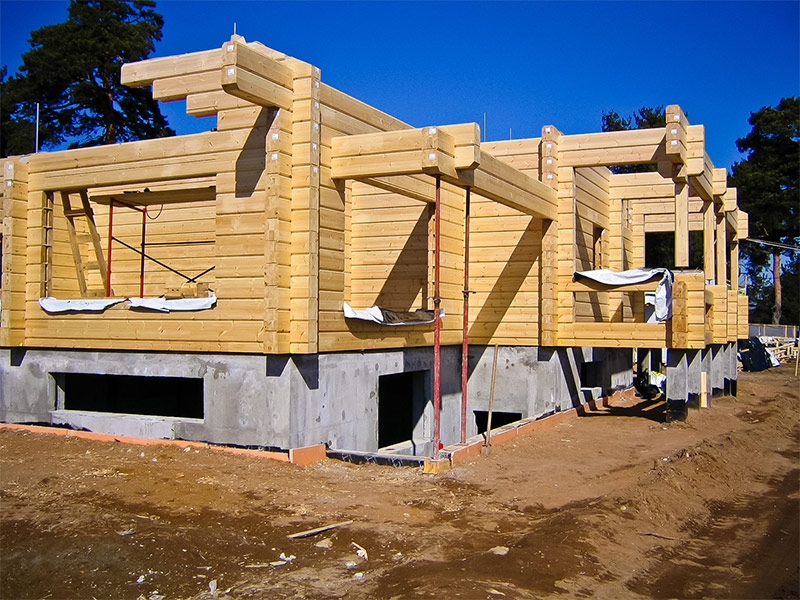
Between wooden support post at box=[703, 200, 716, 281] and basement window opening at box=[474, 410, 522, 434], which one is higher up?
wooden support post at box=[703, 200, 716, 281]

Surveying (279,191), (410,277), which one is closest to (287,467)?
(279,191)

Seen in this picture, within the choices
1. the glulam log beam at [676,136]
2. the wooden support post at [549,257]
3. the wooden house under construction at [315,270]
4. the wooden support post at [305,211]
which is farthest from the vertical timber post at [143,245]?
the glulam log beam at [676,136]

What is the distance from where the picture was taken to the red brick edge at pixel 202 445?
10016mm

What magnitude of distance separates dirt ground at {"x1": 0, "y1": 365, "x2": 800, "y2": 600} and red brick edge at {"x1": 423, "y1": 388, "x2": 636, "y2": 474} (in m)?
0.18

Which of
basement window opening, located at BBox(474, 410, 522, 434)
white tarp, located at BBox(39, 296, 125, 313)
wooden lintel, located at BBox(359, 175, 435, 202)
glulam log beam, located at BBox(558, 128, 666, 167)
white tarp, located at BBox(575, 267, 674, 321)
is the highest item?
glulam log beam, located at BBox(558, 128, 666, 167)

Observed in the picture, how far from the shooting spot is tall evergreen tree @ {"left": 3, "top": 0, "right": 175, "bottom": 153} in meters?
32.8

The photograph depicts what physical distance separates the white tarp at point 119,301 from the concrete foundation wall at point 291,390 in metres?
0.71

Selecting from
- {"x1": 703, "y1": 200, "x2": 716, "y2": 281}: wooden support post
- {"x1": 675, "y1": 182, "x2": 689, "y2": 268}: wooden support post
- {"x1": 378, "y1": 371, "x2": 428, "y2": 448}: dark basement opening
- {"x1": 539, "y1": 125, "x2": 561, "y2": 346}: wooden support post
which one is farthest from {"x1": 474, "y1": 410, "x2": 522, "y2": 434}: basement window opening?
{"x1": 703, "y1": 200, "x2": 716, "y2": 281}: wooden support post

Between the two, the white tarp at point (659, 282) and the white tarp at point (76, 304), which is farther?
the white tarp at point (659, 282)

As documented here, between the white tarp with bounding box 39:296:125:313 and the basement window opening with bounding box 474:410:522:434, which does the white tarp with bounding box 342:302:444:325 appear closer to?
the white tarp with bounding box 39:296:125:313

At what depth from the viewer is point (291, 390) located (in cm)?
1006

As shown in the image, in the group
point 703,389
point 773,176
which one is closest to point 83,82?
point 703,389

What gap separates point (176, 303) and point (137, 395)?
5294 millimetres

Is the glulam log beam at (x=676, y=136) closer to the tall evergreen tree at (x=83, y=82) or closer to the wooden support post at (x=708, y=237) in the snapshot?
the wooden support post at (x=708, y=237)
